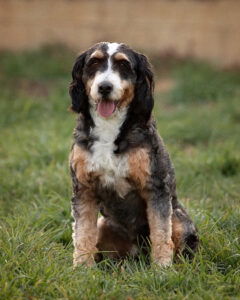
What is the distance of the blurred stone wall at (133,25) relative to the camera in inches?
553

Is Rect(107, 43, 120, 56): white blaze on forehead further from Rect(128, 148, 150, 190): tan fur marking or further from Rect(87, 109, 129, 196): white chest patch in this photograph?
Rect(128, 148, 150, 190): tan fur marking

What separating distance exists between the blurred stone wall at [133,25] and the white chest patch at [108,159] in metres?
9.66

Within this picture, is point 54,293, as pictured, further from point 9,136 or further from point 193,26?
point 193,26

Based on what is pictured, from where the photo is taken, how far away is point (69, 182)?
6.70 m

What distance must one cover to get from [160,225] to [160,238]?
0.32 ft

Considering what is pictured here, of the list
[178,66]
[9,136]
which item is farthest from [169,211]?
[178,66]

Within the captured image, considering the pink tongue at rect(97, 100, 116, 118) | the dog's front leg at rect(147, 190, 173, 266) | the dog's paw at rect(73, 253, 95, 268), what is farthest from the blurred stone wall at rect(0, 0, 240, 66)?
the dog's paw at rect(73, 253, 95, 268)

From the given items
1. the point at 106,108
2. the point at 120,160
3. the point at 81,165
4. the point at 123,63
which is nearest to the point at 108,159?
the point at 120,160

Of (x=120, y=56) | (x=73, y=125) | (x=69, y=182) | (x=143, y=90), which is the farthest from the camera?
(x=73, y=125)

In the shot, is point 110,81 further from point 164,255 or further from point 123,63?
point 164,255

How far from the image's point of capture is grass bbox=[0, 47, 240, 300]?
163 inches

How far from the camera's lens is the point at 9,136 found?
905cm

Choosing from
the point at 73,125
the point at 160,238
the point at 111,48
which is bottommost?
the point at 73,125

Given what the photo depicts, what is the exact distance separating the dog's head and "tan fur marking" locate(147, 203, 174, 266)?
2.47ft
